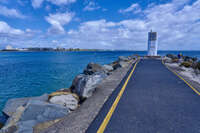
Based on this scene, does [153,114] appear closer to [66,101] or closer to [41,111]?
[66,101]

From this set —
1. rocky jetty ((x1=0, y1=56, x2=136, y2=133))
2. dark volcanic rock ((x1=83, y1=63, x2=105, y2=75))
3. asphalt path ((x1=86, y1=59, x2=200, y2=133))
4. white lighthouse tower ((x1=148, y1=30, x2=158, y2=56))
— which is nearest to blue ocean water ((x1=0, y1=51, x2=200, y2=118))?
dark volcanic rock ((x1=83, y1=63, x2=105, y2=75))

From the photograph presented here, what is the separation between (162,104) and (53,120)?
4.08 m

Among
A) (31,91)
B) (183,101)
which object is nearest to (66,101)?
(183,101)

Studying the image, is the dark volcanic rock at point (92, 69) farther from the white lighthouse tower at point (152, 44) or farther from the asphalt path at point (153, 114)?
the white lighthouse tower at point (152, 44)

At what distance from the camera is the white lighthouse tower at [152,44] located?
31609 millimetres

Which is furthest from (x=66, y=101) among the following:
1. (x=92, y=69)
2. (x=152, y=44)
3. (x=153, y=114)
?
(x=152, y=44)

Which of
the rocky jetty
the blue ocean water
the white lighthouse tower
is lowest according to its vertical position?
the blue ocean water

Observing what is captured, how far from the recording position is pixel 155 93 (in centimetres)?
597

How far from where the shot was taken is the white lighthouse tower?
31609 mm

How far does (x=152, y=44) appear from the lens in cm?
3200

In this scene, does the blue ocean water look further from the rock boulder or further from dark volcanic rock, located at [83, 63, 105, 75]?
the rock boulder

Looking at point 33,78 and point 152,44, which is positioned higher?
point 152,44

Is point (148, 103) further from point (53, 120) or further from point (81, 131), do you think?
point (53, 120)

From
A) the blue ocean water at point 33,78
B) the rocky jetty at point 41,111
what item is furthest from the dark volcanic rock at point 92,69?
the rocky jetty at point 41,111
